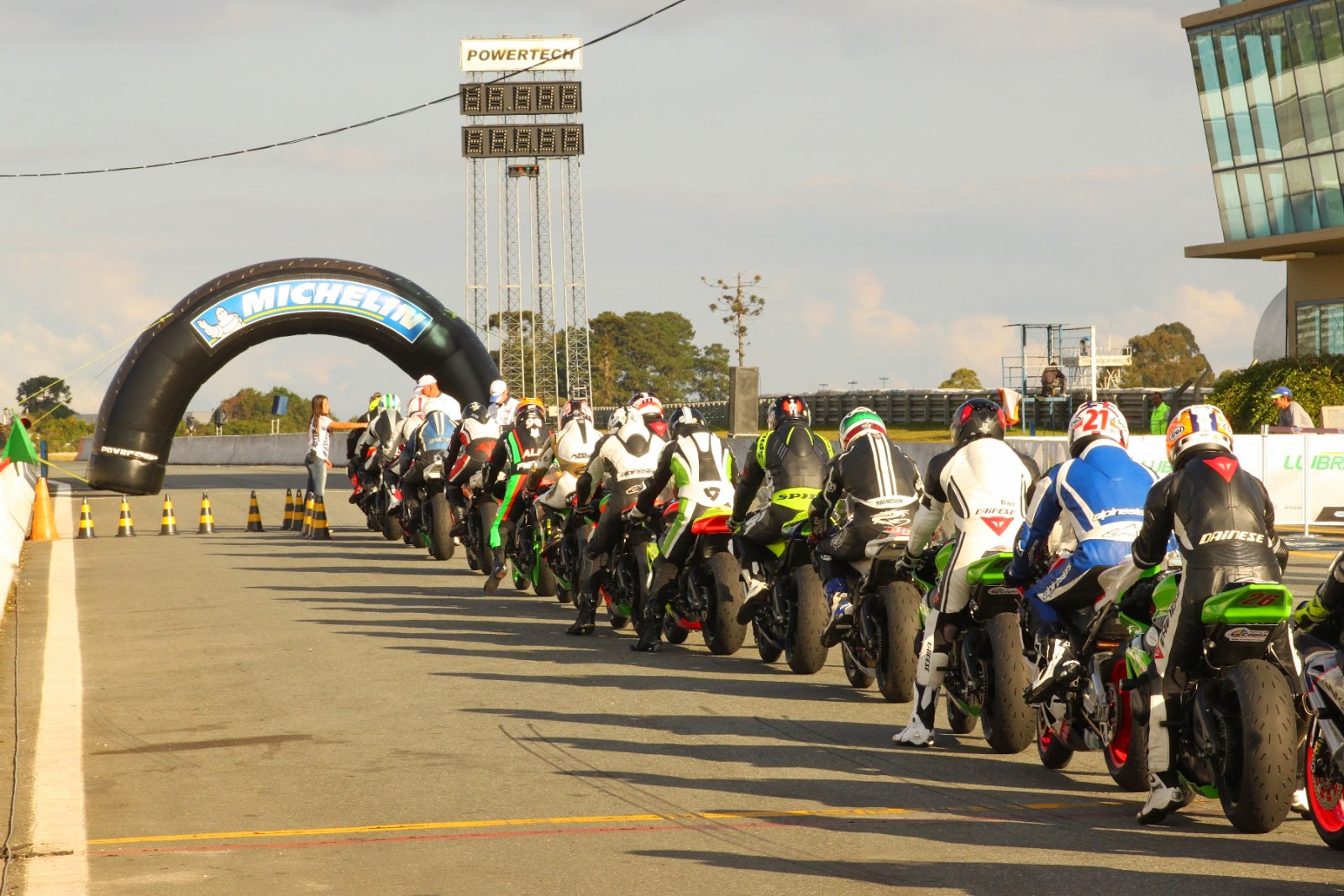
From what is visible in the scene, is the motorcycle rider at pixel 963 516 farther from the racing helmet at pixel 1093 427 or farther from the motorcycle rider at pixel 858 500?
the motorcycle rider at pixel 858 500

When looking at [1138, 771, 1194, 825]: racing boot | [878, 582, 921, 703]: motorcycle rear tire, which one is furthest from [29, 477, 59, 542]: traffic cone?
[1138, 771, 1194, 825]: racing boot

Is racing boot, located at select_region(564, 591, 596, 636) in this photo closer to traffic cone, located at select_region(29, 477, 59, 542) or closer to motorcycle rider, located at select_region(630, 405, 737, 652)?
motorcycle rider, located at select_region(630, 405, 737, 652)

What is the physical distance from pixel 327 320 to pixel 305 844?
87.4 feet

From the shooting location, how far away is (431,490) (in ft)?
67.1

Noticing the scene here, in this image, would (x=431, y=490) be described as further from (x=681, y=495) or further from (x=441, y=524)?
(x=681, y=495)

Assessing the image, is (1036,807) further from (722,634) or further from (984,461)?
(722,634)

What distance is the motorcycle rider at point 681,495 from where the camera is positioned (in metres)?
12.3

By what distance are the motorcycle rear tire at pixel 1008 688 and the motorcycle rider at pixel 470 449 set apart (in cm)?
1026

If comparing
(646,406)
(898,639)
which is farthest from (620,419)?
(898,639)

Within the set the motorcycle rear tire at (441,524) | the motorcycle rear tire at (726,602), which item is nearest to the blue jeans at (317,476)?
the motorcycle rear tire at (441,524)

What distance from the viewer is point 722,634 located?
475 inches

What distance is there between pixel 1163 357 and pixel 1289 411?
285 ft

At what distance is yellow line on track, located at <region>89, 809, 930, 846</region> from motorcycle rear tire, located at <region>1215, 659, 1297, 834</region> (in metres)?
1.45

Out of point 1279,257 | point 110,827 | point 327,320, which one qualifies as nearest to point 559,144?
point 1279,257
